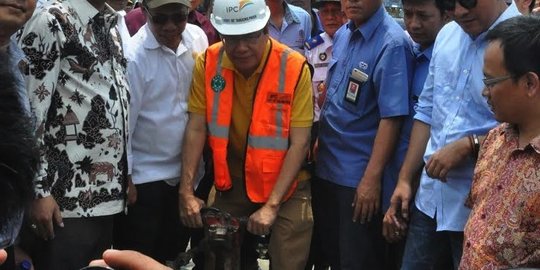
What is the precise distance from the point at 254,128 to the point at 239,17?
0.54 meters

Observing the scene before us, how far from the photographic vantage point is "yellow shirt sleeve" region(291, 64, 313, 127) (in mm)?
3578

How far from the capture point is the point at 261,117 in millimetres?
3557

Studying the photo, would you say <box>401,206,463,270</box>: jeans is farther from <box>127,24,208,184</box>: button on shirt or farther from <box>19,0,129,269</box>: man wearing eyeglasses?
<box>19,0,129,269</box>: man wearing eyeglasses

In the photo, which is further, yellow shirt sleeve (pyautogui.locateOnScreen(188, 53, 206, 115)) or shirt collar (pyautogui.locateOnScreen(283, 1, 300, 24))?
shirt collar (pyautogui.locateOnScreen(283, 1, 300, 24))

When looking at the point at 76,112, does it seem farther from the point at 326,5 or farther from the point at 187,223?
the point at 326,5

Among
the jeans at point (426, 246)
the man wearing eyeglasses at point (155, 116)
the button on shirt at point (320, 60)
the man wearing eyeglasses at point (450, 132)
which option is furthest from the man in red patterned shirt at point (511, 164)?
the button on shirt at point (320, 60)

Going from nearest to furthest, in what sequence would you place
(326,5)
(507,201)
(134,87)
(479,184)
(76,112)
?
(507,201) → (479,184) → (76,112) → (134,87) → (326,5)

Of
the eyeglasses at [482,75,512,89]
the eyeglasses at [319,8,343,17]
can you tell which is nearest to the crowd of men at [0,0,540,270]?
the eyeglasses at [482,75,512,89]

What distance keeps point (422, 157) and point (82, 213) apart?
1.55 metres

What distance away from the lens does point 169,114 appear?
3.68 metres

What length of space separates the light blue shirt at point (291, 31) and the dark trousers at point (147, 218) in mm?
1371

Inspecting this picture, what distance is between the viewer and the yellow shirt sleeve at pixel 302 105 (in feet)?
11.7

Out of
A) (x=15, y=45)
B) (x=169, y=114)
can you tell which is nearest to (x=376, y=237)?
(x=169, y=114)

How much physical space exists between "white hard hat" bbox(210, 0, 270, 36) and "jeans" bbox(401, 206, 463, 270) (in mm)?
1172
